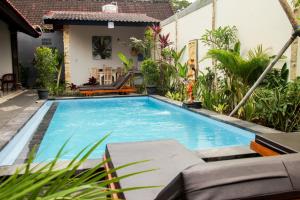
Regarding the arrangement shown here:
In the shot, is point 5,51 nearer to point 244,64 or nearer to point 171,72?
point 171,72

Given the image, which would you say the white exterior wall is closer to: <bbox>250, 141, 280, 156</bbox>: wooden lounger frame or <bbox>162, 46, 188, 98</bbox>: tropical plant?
<bbox>162, 46, 188, 98</bbox>: tropical plant

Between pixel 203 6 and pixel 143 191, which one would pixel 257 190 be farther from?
pixel 203 6

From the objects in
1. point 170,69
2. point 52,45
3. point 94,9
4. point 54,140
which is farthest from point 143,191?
point 94,9

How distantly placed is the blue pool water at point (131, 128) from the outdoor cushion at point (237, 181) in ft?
13.0

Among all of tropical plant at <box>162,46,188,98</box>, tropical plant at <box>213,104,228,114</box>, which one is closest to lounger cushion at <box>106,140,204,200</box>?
tropical plant at <box>213,104,228,114</box>

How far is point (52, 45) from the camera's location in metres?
18.1

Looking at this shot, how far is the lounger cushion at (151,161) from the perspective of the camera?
2318mm

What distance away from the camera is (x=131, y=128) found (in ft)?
25.2

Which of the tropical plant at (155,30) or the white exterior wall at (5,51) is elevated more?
the tropical plant at (155,30)

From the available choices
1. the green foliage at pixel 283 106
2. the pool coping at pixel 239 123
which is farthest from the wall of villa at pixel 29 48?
the green foliage at pixel 283 106

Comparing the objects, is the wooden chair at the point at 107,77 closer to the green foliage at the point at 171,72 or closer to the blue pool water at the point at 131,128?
the green foliage at the point at 171,72

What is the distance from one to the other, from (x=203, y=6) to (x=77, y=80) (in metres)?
8.59

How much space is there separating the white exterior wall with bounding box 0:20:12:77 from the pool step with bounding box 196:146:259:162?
13310 mm

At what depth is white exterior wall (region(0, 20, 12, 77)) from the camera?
1448cm
